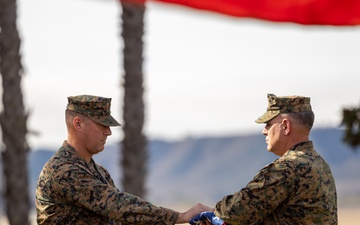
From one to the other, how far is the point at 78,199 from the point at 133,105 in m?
10.6

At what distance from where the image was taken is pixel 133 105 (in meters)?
17.7

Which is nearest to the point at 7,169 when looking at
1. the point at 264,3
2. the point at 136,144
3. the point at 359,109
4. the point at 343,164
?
the point at 136,144

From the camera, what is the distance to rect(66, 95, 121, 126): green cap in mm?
7373

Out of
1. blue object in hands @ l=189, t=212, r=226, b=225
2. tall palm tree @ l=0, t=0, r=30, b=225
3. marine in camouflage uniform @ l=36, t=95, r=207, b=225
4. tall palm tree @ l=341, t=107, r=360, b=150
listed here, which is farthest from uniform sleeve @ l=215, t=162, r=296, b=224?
tall palm tree @ l=0, t=0, r=30, b=225

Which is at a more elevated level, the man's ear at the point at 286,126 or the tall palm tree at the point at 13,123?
the tall palm tree at the point at 13,123

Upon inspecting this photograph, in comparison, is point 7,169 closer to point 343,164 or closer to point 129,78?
point 129,78

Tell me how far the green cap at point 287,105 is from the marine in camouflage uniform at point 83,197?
1.06 metres

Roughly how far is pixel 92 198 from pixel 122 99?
10.8 metres

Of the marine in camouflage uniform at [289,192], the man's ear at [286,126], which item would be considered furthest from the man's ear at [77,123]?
the man's ear at [286,126]

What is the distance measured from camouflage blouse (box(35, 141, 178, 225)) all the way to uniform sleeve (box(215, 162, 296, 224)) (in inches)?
27.1

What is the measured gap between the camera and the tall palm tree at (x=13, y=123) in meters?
17.0

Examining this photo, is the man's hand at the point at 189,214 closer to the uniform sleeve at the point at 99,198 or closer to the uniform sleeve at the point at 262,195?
the uniform sleeve at the point at 99,198

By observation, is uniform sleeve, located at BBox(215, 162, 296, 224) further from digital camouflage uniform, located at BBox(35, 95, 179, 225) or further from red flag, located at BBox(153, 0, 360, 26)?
red flag, located at BBox(153, 0, 360, 26)

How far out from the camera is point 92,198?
718 cm
